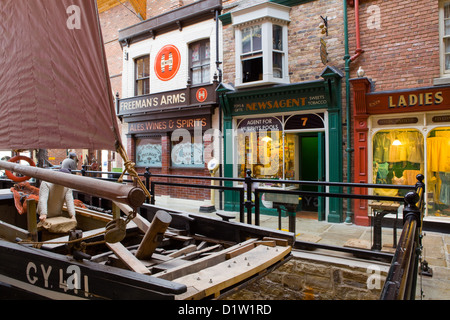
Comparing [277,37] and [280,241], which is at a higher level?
[277,37]

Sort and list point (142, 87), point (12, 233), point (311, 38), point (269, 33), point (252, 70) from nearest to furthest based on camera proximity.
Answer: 1. point (12, 233)
2. point (311, 38)
3. point (269, 33)
4. point (252, 70)
5. point (142, 87)

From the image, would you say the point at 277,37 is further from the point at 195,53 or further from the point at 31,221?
the point at 31,221

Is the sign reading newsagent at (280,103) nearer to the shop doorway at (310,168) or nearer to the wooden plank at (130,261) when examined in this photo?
the shop doorway at (310,168)

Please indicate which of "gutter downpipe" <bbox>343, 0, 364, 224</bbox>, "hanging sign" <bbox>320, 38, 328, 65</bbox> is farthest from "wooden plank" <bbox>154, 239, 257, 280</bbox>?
"hanging sign" <bbox>320, 38, 328, 65</bbox>

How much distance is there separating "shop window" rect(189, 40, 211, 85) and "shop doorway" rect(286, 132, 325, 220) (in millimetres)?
4002

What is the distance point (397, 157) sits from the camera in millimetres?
7996

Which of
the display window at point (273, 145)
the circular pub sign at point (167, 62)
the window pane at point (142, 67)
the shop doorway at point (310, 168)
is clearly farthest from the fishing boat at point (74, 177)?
the window pane at point (142, 67)

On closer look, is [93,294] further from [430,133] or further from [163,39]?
[163,39]

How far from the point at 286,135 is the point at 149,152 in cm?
599

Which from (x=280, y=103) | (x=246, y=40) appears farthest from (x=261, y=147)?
(x=246, y=40)

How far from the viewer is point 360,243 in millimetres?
5984

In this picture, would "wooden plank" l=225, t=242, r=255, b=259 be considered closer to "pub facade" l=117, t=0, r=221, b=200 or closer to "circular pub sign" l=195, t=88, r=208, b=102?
"pub facade" l=117, t=0, r=221, b=200

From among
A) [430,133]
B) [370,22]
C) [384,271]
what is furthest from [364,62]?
[384,271]

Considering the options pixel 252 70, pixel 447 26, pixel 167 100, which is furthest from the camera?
pixel 167 100
